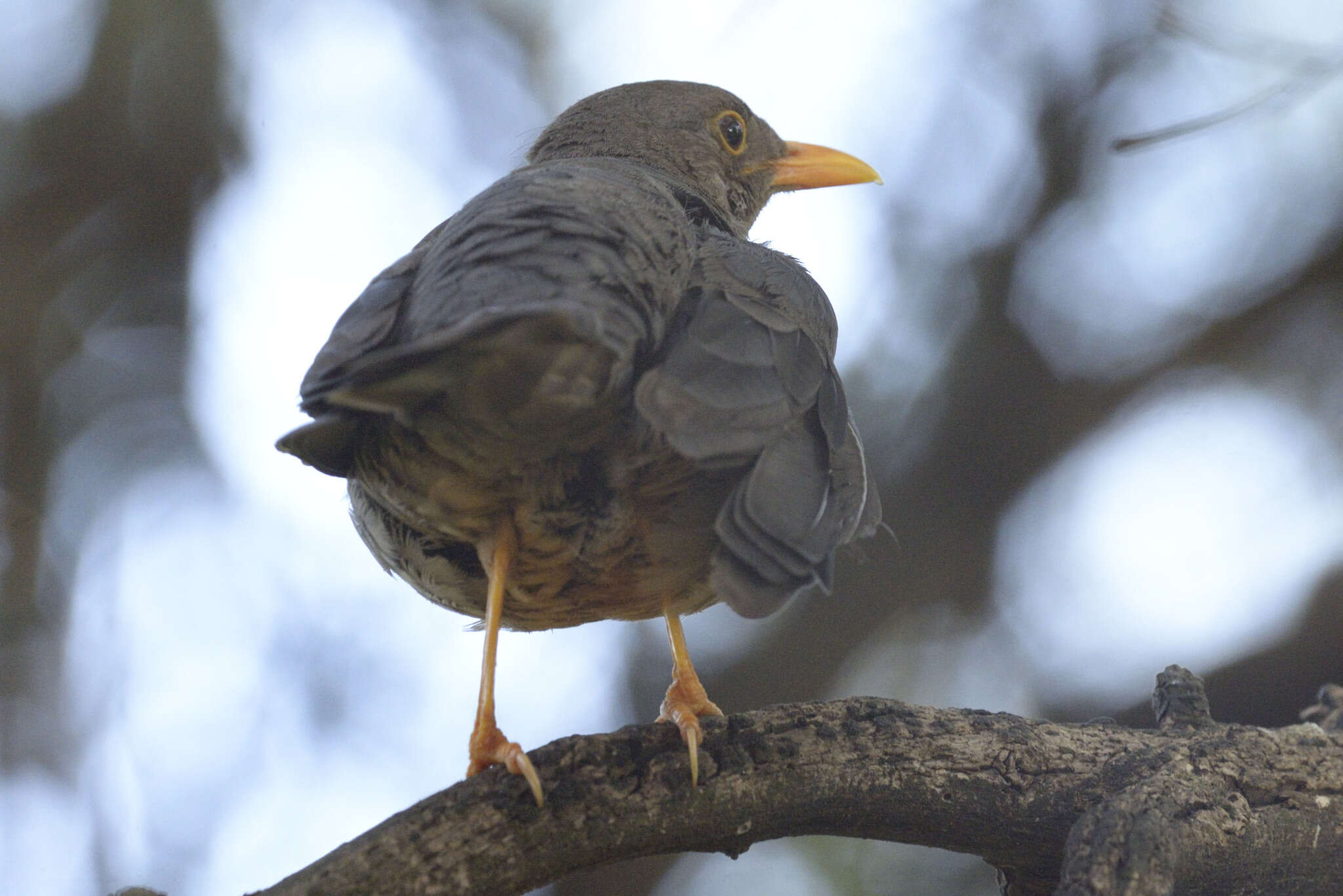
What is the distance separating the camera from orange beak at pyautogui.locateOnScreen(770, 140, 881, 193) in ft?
17.9

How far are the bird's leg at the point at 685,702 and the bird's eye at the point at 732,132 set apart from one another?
2.38 metres

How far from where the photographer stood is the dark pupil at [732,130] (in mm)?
5324

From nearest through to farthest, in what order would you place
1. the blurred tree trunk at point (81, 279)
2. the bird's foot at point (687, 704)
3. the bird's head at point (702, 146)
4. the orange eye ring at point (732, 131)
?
1. the bird's foot at point (687, 704)
2. the bird's head at point (702, 146)
3. the orange eye ring at point (732, 131)
4. the blurred tree trunk at point (81, 279)

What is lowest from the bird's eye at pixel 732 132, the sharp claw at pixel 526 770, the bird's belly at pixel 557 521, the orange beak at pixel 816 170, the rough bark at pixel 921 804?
the rough bark at pixel 921 804

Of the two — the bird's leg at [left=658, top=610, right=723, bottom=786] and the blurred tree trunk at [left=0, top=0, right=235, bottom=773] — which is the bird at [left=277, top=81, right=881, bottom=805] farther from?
the blurred tree trunk at [left=0, top=0, right=235, bottom=773]

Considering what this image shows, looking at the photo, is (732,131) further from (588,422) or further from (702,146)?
(588,422)

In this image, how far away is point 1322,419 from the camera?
582 cm

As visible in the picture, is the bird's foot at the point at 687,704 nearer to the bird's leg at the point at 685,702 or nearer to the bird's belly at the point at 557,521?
the bird's leg at the point at 685,702

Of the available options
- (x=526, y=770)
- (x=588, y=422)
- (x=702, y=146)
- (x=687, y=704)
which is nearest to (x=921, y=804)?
(x=687, y=704)

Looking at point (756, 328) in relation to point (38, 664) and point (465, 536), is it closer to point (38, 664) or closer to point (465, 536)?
point (465, 536)

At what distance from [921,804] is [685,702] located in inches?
31.4

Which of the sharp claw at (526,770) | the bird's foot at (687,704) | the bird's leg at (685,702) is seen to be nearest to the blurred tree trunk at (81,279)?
the bird's leg at (685,702)

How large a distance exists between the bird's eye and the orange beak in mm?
194

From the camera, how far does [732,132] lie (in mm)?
5363
